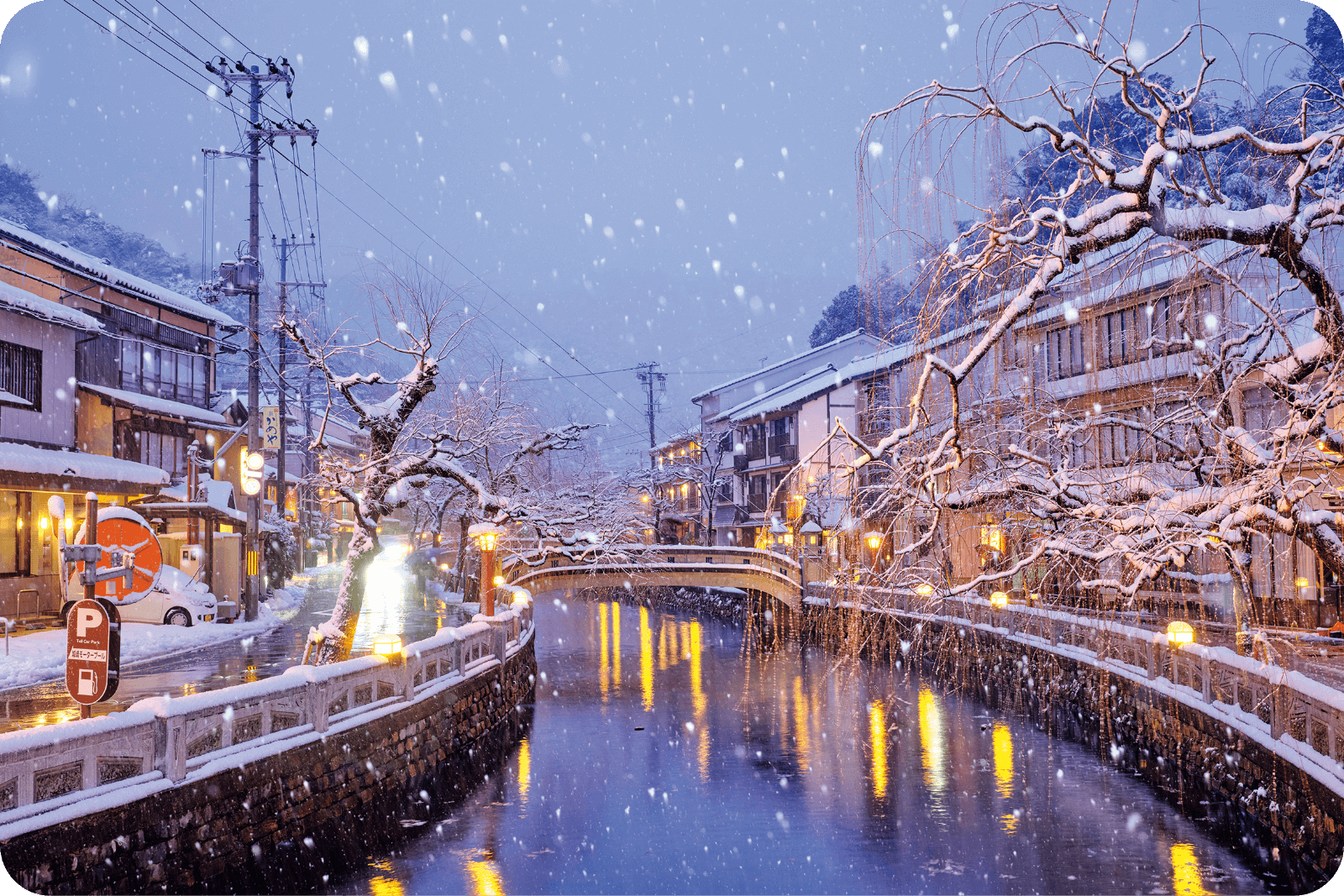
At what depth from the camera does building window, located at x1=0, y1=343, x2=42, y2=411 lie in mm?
25500

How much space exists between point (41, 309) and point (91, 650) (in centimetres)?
2124

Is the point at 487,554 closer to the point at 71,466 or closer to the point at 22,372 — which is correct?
the point at 71,466

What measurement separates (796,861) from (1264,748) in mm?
6109

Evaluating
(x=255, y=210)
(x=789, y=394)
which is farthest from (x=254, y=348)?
(x=789, y=394)

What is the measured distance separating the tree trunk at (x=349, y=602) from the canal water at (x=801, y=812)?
10.6ft

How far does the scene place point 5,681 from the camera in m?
18.3

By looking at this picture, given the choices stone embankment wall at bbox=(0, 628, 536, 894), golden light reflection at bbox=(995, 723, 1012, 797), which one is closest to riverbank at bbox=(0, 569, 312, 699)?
stone embankment wall at bbox=(0, 628, 536, 894)

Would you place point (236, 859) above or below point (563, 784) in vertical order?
above

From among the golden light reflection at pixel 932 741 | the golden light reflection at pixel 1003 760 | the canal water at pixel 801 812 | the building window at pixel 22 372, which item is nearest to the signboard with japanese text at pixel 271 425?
the building window at pixel 22 372

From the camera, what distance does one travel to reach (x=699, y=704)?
2669 cm

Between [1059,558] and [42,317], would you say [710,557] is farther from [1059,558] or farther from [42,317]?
[1059,558]

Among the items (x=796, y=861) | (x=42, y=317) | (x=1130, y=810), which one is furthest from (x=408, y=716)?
(x=42, y=317)

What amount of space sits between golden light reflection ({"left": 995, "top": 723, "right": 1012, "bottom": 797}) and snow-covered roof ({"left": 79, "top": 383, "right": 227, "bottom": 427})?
27.5 metres

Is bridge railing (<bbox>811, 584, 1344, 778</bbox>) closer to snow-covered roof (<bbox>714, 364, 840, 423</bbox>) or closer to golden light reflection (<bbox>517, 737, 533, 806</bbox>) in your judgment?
golden light reflection (<bbox>517, 737, 533, 806</bbox>)
